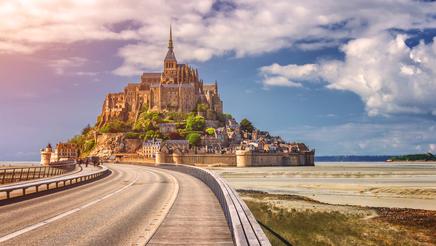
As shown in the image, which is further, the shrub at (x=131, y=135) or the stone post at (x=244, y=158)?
the shrub at (x=131, y=135)

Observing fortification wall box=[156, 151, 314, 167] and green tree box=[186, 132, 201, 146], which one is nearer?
fortification wall box=[156, 151, 314, 167]

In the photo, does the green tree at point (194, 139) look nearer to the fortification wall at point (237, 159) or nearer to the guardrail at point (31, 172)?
the fortification wall at point (237, 159)

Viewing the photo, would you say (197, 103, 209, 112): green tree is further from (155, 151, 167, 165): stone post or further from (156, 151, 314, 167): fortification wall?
(155, 151, 167, 165): stone post

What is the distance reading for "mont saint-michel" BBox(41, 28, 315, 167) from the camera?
505ft

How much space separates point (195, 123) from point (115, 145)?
31718mm

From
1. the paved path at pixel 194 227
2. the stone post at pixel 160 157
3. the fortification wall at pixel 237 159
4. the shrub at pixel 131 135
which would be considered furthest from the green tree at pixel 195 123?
the paved path at pixel 194 227

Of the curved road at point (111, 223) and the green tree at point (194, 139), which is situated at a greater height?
the green tree at point (194, 139)

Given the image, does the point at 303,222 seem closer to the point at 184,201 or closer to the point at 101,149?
the point at 184,201

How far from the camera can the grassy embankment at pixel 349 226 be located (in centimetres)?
1570

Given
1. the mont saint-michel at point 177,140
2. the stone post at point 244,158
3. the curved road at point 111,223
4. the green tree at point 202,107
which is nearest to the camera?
the curved road at point 111,223

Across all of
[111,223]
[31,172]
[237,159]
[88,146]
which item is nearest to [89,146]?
[88,146]

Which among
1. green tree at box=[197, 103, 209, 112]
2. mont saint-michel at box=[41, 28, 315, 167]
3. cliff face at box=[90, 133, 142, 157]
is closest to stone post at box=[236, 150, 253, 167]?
mont saint-michel at box=[41, 28, 315, 167]

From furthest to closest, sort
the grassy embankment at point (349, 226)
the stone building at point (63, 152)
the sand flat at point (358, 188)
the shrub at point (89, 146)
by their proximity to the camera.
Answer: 1. the shrub at point (89, 146)
2. the stone building at point (63, 152)
3. the sand flat at point (358, 188)
4. the grassy embankment at point (349, 226)

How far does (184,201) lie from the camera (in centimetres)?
1909
